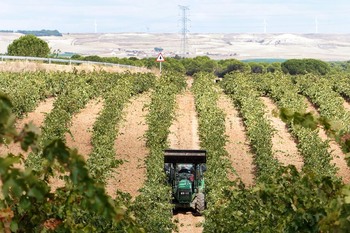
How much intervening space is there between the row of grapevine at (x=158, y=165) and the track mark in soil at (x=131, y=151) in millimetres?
427

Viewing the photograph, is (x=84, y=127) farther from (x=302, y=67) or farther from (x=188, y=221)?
(x=302, y=67)

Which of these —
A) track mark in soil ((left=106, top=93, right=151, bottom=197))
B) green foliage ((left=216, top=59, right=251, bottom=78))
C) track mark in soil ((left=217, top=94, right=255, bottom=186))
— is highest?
track mark in soil ((left=106, top=93, right=151, bottom=197))

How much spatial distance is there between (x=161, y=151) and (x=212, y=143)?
197 cm

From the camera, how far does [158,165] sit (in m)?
20.8

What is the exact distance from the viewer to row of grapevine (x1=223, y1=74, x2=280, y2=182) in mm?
22266

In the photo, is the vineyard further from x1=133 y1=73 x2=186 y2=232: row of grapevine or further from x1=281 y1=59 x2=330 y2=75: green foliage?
x1=281 y1=59 x2=330 y2=75: green foliage

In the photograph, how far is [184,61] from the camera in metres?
89.9

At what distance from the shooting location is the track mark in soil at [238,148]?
2323 cm

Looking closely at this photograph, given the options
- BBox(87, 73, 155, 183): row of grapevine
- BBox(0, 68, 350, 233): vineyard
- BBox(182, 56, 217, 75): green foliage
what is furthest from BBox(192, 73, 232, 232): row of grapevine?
BBox(182, 56, 217, 75): green foliage

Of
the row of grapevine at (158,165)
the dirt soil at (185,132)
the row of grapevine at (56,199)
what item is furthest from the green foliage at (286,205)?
the dirt soil at (185,132)

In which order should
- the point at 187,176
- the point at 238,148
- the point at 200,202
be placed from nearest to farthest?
the point at 200,202 → the point at 187,176 → the point at 238,148

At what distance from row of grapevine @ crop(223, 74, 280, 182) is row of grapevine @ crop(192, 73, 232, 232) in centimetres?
97

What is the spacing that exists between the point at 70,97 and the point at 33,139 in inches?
1192

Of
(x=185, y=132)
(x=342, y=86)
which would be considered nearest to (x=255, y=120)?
(x=185, y=132)
